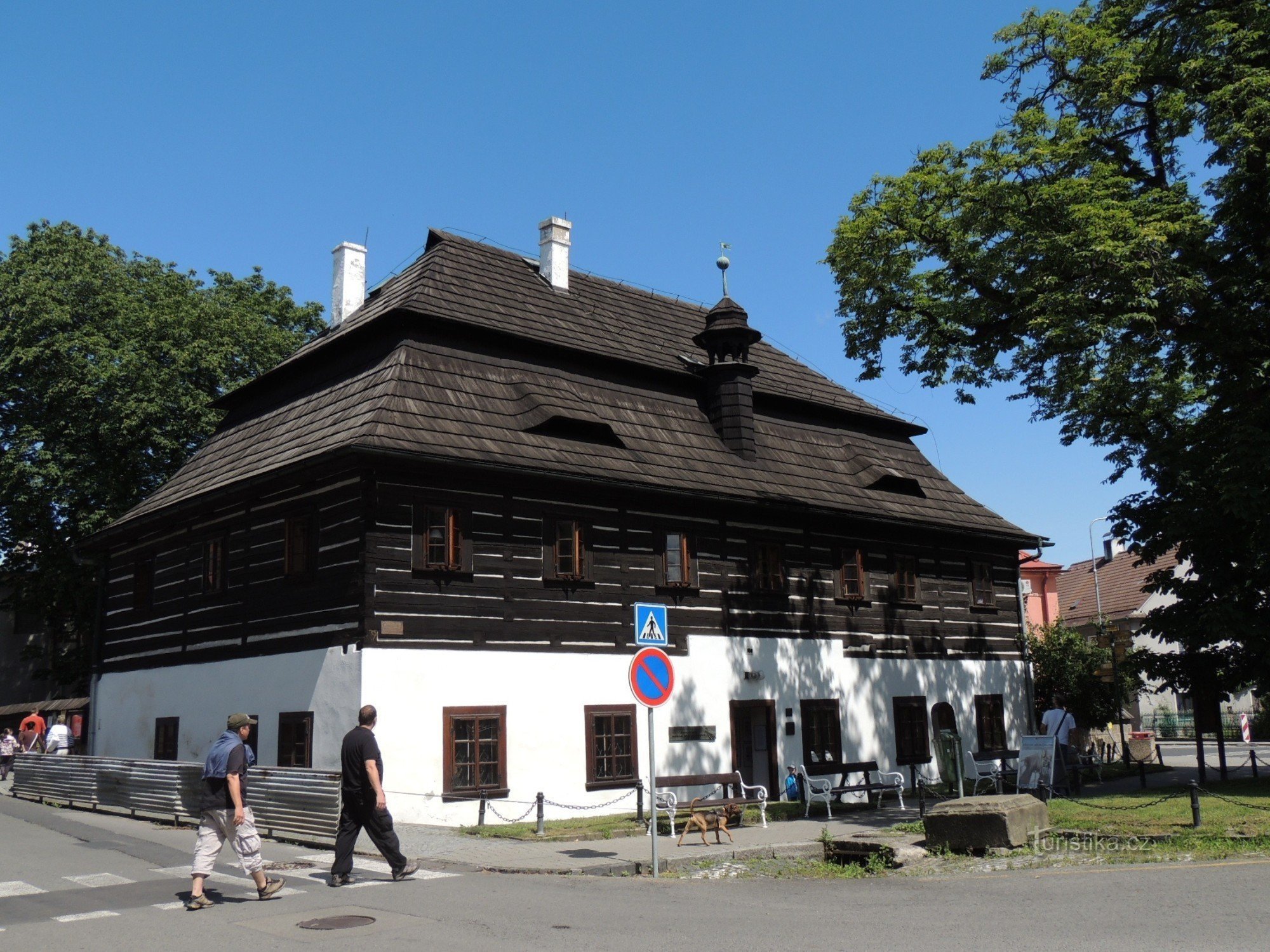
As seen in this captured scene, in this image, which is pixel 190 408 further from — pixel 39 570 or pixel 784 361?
pixel 784 361

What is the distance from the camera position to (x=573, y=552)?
20875mm

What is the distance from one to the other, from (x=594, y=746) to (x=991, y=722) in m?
12.2

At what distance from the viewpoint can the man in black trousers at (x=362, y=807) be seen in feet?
38.1

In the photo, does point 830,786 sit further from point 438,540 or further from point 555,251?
point 555,251

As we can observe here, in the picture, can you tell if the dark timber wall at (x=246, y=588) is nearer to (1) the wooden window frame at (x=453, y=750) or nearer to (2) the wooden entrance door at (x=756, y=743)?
(1) the wooden window frame at (x=453, y=750)

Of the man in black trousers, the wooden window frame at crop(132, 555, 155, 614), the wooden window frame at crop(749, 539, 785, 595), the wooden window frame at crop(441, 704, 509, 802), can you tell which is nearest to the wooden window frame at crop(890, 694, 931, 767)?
the wooden window frame at crop(749, 539, 785, 595)

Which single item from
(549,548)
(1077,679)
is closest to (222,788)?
(549,548)

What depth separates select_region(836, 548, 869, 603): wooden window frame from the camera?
25.3 metres

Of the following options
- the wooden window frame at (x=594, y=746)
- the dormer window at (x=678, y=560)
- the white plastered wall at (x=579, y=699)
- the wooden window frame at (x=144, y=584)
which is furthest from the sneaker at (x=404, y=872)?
the wooden window frame at (x=144, y=584)

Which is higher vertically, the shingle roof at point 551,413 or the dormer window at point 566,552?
the shingle roof at point 551,413

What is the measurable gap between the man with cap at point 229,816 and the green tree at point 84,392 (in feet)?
76.6

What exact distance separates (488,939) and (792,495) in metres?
16.6

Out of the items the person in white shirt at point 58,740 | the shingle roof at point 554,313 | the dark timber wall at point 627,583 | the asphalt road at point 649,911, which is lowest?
the asphalt road at point 649,911

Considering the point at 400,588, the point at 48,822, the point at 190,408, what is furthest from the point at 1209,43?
the point at 190,408
